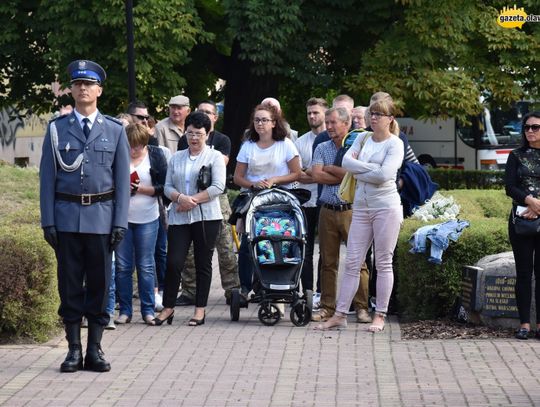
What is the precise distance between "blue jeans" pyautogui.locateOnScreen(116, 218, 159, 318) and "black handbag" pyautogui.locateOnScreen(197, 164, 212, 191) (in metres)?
0.55

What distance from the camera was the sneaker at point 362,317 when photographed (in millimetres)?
11688

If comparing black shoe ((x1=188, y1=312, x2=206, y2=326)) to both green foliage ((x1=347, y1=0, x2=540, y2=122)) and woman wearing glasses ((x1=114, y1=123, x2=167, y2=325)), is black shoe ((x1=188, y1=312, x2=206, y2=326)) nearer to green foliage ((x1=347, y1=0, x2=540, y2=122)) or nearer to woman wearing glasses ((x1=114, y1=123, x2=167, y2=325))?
woman wearing glasses ((x1=114, y1=123, x2=167, y2=325))

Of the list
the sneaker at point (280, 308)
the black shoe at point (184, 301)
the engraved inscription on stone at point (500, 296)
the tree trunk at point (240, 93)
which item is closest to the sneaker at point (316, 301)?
the sneaker at point (280, 308)

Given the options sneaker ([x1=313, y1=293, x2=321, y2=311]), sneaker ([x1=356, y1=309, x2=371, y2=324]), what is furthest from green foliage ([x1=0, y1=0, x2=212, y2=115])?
sneaker ([x1=356, y1=309, x2=371, y2=324])

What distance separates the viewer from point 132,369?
30.0 ft

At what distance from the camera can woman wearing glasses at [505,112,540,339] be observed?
1043 cm

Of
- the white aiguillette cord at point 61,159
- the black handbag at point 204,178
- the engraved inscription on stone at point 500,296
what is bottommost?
the engraved inscription on stone at point 500,296

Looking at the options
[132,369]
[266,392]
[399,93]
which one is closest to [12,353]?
[132,369]

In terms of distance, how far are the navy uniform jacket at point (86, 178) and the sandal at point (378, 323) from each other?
2.86 metres

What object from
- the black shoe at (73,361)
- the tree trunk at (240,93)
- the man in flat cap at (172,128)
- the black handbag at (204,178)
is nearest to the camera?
the black shoe at (73,361)

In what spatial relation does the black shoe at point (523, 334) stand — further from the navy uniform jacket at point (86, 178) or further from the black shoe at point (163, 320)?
the navy uniform jacket at point (86, 178)

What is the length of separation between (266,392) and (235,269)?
4.58 metres

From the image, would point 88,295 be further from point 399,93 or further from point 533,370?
point 399,93

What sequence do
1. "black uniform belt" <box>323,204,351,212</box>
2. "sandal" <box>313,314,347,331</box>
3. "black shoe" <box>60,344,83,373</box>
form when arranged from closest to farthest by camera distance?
"black shoe" <box>60,344,83,373</box>
"sandal" <box>313,314,347,331</box>
"black uniform belt" <box>323,204,351,212</box>
